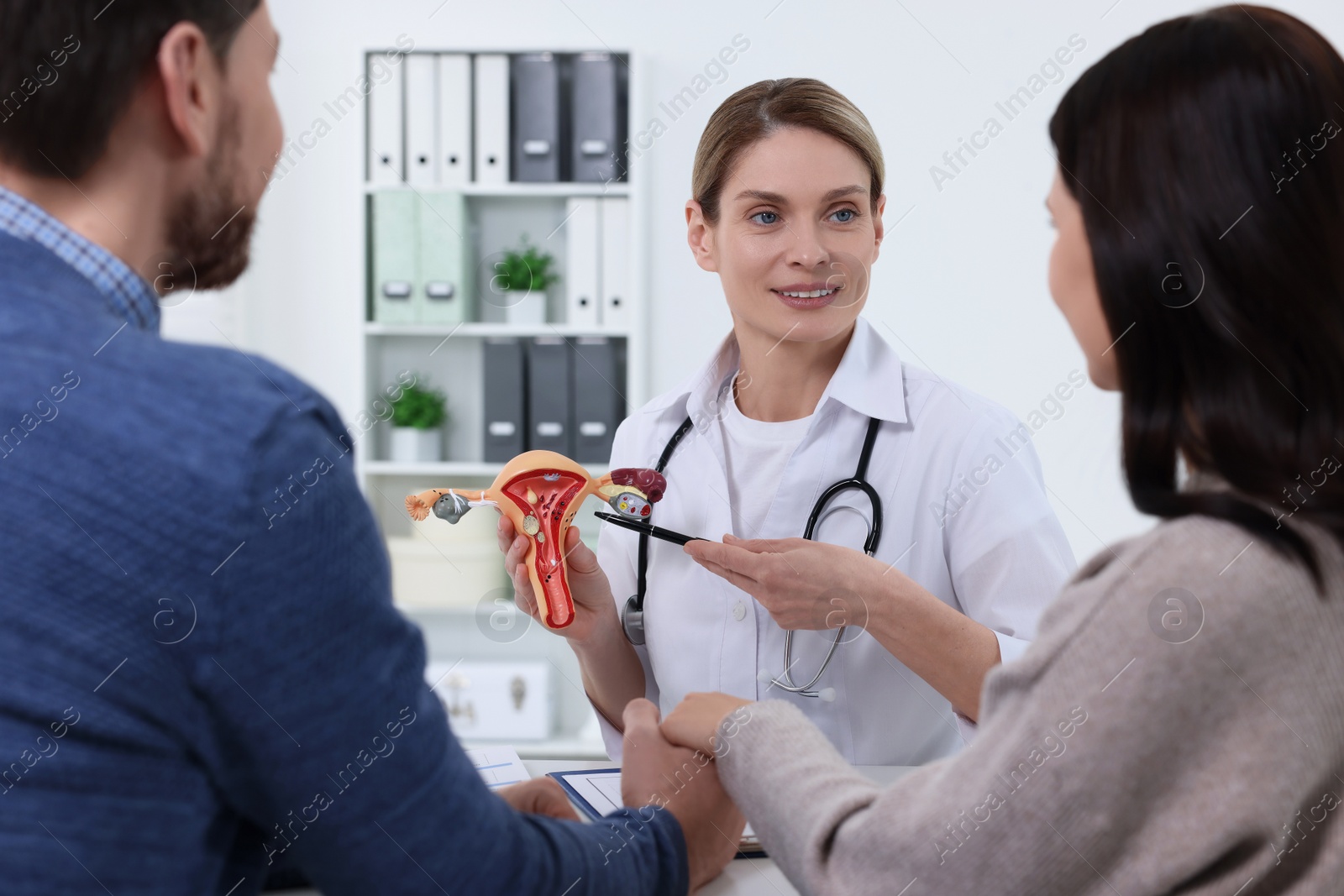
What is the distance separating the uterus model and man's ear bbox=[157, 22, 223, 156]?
54 cm

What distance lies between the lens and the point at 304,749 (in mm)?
618

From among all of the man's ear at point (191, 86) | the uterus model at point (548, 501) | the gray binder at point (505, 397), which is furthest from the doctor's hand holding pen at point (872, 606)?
the gray binder at point (505, 397)

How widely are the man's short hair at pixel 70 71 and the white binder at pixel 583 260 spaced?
84.0 inches

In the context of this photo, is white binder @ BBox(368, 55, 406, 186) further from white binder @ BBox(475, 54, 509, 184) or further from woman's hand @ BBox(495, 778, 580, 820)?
woman's hand @ BBox(495, 778, 580, 820)

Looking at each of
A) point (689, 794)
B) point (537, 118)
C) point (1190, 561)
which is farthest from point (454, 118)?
point (1190, 561)

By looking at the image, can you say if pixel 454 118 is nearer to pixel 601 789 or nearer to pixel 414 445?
pixel 414 445

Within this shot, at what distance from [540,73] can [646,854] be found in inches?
92.9

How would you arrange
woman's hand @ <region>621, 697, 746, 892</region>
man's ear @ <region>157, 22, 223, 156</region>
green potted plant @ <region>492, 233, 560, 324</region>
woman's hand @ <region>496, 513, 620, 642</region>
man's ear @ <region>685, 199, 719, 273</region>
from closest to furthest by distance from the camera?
1. man's ear @ <region>157, 22, 223, 156</region>
2. woman's hand @ <region>621, 697, 746, 892</region>
3. woman's hand @ <region>496, 513, 620, 642</region>
4. man's ear @ <region>685, 199, 719, 273</region>
5. green potted plant @ <region>492, 233, 560, 324</region>

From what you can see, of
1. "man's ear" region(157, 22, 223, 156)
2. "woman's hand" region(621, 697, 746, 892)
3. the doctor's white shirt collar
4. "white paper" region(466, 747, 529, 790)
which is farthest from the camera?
the doctor's white shirt collar

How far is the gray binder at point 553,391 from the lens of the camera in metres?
2.76

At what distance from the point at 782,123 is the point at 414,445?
1.77 meters

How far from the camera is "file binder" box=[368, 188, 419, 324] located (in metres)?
2.79

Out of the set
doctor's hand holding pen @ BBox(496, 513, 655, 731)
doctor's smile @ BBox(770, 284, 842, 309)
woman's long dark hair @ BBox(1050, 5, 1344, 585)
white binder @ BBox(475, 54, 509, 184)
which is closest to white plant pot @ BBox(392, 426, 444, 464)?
white binder @ BBox(475, 54, 509, 184)

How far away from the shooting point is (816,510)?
137 cm
